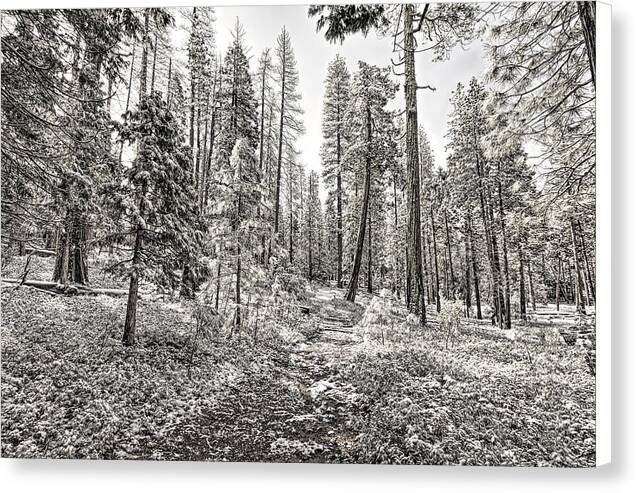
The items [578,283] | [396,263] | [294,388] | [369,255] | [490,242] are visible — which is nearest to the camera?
[578,283]

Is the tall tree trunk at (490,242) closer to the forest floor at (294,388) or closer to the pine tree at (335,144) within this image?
the forest floor at (294,388)

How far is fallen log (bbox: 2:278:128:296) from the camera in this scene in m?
3.87

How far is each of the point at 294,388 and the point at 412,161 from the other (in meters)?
3.14

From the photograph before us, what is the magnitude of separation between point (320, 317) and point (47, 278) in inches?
128

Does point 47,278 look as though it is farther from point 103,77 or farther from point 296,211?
point 296,211

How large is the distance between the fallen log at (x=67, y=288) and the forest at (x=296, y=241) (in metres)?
0.02

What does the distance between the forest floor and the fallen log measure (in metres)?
0.08

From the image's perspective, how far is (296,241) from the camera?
432cm

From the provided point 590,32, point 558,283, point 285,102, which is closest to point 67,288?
point 285,102

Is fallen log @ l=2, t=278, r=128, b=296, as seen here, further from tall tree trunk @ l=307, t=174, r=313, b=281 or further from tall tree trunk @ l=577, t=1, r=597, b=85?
tall tree trunk @ l=577, t=1, r=597, b=85

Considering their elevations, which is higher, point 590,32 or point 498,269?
point 590,32

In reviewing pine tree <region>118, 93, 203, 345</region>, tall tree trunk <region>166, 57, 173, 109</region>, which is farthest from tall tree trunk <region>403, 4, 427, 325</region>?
tall tree trunk <region>166, 57, 173, 109</region>
